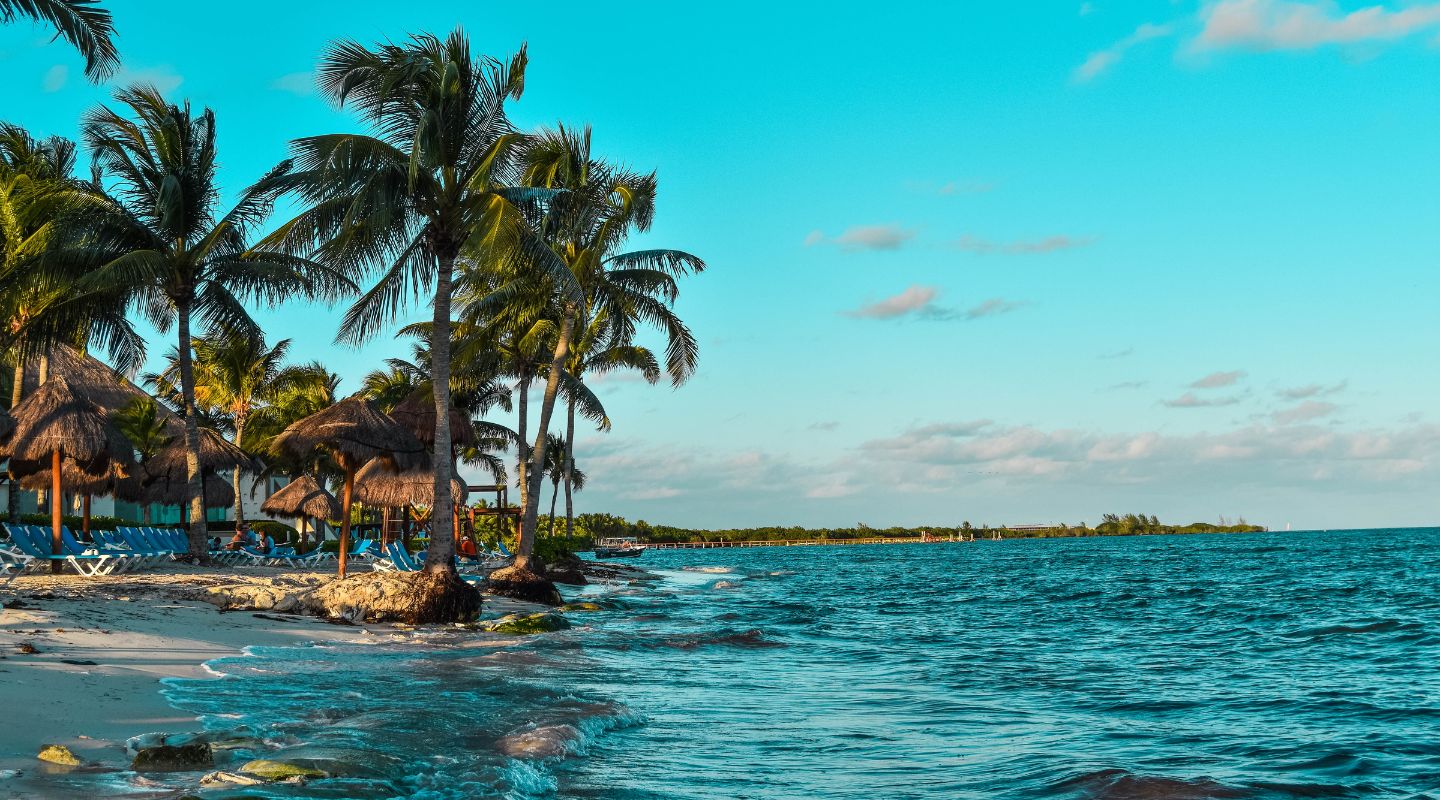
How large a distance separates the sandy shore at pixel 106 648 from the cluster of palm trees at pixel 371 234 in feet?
12.0

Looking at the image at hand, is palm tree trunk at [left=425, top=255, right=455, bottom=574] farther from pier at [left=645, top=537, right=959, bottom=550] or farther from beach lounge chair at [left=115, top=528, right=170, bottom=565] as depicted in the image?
pier at [left=645, top=537, right=959, bottom=550]

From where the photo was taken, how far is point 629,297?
25.7m

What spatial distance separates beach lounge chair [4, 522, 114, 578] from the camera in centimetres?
1658

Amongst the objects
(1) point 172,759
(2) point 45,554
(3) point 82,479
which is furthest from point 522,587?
(1) point 172,759

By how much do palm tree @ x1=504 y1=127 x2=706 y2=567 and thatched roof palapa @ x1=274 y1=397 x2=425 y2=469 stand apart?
15.7 feet

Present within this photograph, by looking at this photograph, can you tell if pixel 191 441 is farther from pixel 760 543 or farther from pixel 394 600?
pixel 760 543

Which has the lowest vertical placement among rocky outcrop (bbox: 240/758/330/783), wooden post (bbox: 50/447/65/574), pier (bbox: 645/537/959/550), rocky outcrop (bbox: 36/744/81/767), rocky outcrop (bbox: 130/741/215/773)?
pier (bbox: 645/537/959/550)

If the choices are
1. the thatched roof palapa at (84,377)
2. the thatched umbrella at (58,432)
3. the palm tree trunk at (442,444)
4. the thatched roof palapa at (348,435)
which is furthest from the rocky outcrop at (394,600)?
the thatched roof palapa at (84,377)

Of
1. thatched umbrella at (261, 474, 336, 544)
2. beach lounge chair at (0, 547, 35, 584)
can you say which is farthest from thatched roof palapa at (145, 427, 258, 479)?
beach lounge chair at (0, 547, 35, 584)

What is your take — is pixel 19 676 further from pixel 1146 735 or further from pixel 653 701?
pixel 1146 735

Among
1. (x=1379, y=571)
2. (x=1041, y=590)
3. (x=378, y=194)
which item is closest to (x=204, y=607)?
(x=378, y=194)

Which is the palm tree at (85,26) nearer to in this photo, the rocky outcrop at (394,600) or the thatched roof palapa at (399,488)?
the rocky outcrop at (394,600)

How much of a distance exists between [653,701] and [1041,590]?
26.1 m

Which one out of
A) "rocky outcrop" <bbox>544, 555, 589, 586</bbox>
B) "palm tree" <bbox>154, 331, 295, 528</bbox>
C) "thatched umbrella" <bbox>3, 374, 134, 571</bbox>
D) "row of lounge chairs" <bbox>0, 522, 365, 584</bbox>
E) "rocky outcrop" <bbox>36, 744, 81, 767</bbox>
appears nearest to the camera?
"rocky outcrop" <bbox>36, 744, 81, 767</bbox>
